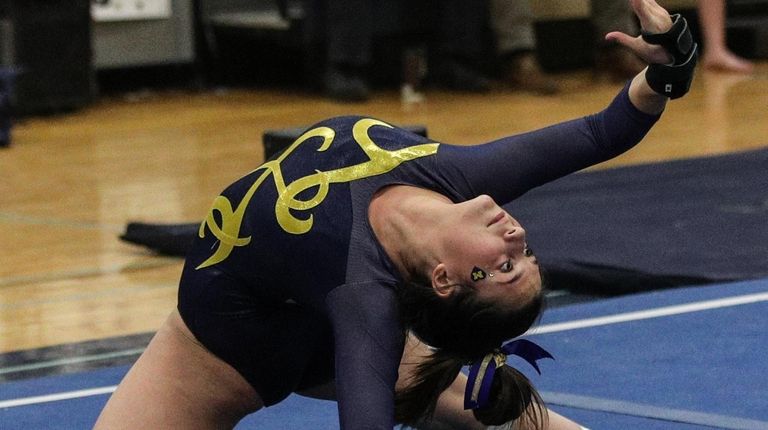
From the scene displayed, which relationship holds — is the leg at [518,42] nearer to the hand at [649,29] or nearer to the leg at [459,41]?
the leg at [459,41]

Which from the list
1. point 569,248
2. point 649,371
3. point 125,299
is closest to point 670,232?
point 569,248

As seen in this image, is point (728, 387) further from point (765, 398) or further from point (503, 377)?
point (503, 377)

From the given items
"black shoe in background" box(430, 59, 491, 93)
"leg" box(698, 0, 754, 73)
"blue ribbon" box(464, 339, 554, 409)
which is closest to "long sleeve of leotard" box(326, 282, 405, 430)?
"blue ribbon" box(464, 339, 554, 409)

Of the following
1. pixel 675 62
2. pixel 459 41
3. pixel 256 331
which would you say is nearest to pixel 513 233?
pixel 675 62

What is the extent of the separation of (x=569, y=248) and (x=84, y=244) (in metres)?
1.44

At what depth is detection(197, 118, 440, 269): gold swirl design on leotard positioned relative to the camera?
6.75 feet

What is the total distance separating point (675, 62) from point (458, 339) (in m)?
0.49

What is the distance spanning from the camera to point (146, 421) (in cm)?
219

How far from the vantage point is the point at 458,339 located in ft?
6.50

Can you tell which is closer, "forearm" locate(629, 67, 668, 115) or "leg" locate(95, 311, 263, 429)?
"forearm" locate(629, 67, 668, 115)

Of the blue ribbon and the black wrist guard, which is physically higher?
the black wrist guard

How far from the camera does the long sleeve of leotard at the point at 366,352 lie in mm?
1835

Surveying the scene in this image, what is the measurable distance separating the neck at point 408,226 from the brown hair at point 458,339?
0.12ft

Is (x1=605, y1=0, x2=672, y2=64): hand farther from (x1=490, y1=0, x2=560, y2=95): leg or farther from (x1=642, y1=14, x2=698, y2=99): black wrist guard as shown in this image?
(x1=490, y1=0, x2=560, y2=95): leg
